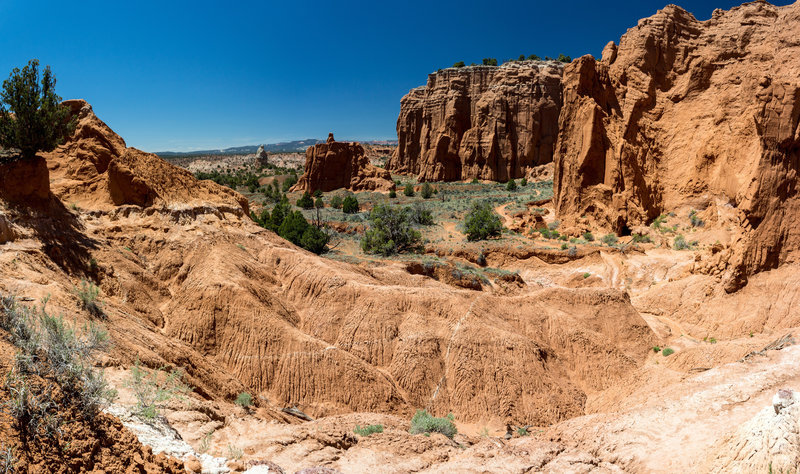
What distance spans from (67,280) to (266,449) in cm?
869

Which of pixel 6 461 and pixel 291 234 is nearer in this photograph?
pixel 6 461

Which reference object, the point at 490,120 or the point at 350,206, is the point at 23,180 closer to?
the point at 350,206

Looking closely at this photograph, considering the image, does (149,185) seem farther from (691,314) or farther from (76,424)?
(691,314)

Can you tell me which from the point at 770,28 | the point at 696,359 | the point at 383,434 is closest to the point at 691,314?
the point at 696,359

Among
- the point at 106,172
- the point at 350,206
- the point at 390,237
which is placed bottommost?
the point at 390,237

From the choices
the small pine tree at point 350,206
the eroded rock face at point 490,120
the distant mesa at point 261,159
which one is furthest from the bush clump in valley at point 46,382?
the distant mesa at point 261,159

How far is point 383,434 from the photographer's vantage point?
907 cm

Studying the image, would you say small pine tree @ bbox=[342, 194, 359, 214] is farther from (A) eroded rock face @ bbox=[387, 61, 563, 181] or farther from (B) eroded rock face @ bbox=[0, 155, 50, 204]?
(B) eroded rock face @ bbox=[0, 155, 50, 204]

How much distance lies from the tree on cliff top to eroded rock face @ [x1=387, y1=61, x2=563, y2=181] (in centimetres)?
6178

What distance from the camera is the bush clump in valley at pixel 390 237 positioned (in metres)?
33.8

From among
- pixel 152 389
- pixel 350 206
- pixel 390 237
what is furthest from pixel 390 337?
pixel 350 206

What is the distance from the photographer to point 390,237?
1366 inches

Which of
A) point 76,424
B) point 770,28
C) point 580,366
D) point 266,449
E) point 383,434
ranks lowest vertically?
point 580,366

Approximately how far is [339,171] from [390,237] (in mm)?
40816
